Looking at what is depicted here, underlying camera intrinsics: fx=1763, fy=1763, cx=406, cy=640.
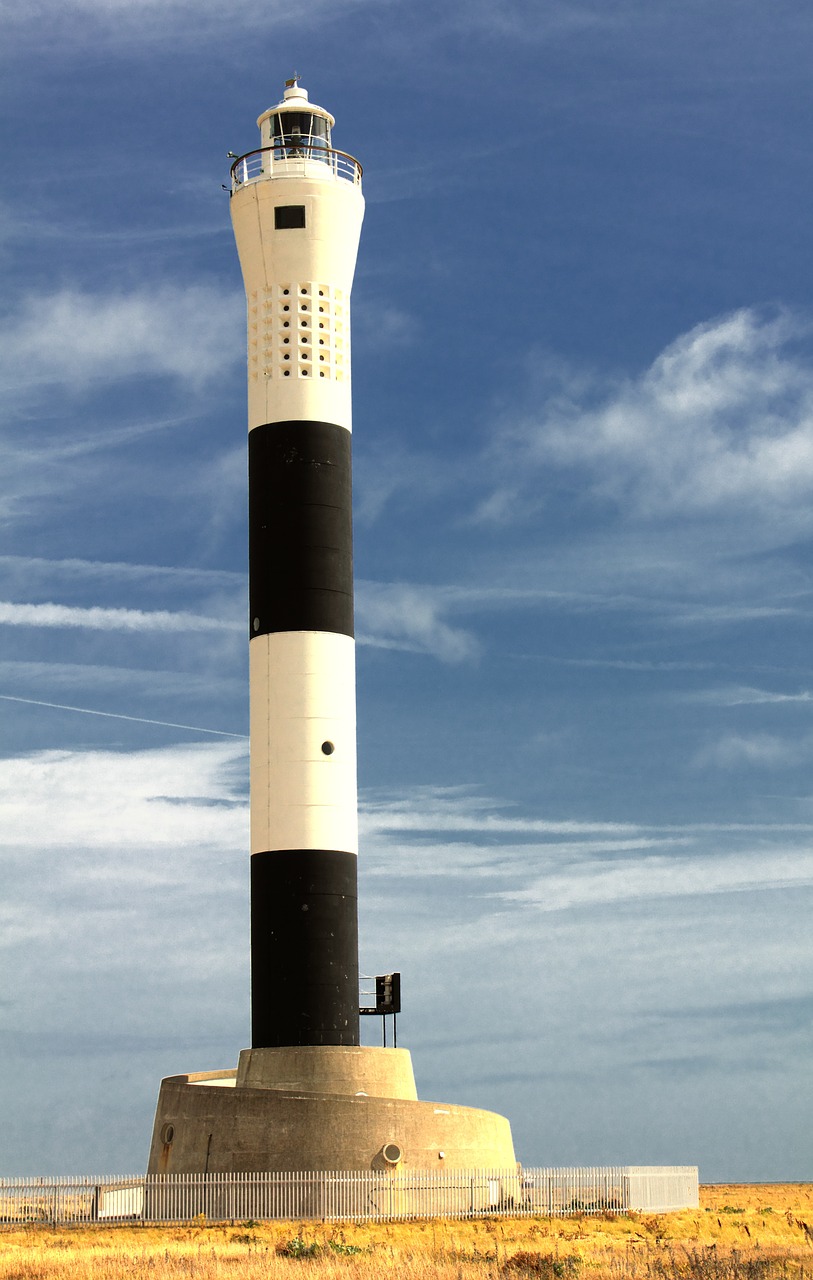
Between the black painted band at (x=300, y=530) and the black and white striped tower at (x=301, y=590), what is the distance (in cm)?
4

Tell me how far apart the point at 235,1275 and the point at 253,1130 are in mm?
15087

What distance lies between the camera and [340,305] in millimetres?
57281

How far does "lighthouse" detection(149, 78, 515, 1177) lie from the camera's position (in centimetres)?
5019

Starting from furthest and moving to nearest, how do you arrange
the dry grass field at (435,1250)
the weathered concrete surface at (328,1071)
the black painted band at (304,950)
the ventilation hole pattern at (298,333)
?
the ventilation hole pattern at (298,333) < the black painted band at (304,950) < the weathered concrete surface at (328,1071) < the dry grass field at (435,1250)

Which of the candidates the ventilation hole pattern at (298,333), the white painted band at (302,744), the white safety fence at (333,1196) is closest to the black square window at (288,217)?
the ventilation hole pattern at (298,333)

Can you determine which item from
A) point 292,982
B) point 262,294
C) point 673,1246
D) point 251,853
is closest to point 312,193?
point 262,294

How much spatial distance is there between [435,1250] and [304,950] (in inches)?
527

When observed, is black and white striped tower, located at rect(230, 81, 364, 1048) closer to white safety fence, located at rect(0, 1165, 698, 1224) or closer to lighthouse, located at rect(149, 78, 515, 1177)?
lighthouse, located at rect(149, 78, 515, 1177)

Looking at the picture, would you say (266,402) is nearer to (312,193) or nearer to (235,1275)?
(312,193)

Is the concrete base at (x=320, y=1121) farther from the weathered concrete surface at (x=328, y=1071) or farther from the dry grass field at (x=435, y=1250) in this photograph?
the dry grass field at (x=435, y=1250)

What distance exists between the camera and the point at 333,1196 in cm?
4784

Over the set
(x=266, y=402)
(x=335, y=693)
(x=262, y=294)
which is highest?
(x=262, y=294)

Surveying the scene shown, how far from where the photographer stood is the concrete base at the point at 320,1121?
4950 centimetres

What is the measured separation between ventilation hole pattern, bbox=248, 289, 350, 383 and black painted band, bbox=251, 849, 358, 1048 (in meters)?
15.4
